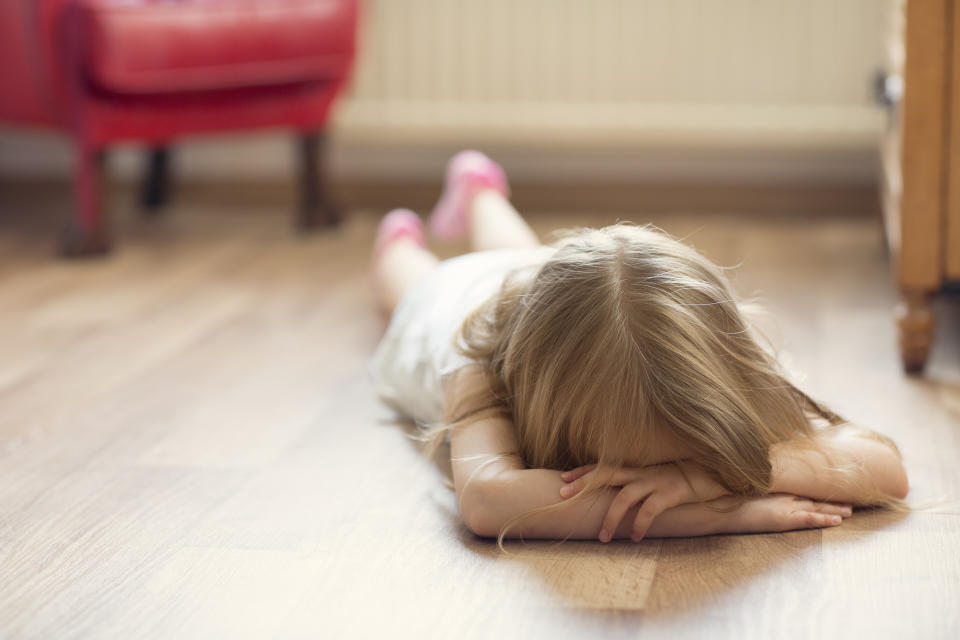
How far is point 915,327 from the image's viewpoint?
130 cm

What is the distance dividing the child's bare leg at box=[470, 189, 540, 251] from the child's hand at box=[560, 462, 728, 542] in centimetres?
60

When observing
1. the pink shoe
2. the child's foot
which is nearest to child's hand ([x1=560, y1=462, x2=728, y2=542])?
the pink shoe

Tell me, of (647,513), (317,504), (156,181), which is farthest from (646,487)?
(156,181)

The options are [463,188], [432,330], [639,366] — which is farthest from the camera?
[463,188]

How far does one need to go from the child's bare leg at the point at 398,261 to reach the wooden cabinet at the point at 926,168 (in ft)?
1.94

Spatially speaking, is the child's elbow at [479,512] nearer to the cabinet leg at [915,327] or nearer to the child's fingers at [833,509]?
the child's fingers at [833,509]

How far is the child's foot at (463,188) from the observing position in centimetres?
166

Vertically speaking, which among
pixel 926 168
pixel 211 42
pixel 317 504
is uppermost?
pixel 211 42

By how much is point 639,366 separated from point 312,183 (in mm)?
1448

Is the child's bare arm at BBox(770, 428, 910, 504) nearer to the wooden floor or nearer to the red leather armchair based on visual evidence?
the wooden floor

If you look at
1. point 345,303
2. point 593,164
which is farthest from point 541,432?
point 593,164

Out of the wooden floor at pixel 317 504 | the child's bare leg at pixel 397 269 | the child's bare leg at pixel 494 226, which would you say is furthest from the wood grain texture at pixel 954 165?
the child's bare leg at pixel 397 269

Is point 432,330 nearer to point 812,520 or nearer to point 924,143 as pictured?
point 812,520

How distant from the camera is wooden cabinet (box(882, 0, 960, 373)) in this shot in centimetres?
122
